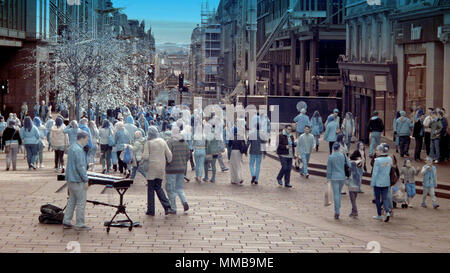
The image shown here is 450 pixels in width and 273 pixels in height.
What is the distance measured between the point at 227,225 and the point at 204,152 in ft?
25.7

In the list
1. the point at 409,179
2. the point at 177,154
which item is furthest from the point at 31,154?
the point at 409,179

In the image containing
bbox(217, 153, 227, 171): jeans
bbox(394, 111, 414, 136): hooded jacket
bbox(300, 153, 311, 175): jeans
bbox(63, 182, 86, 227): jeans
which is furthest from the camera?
bbox(394, 111, 414, 136): hooded jacket

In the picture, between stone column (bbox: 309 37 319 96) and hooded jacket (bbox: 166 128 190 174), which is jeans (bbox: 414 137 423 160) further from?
stone column (bbox: 309 37 319 96)

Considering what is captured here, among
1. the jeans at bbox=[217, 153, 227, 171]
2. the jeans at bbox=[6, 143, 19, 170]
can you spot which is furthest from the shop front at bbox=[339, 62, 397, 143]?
the jeans at bbox=[6, 143, 19, 170]

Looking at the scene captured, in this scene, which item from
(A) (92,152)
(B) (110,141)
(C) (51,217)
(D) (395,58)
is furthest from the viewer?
(D) (395,58)

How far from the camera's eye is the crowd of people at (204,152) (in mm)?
15477

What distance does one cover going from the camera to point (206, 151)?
2262cm

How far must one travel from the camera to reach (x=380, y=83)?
3672 centimetres

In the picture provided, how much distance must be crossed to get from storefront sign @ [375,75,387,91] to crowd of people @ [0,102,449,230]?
220 inches

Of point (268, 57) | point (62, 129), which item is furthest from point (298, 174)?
point (268, 57)

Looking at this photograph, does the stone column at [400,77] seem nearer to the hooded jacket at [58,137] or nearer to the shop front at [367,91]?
the shop front at [367,91]

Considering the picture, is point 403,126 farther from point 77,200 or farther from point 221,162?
point 77,200

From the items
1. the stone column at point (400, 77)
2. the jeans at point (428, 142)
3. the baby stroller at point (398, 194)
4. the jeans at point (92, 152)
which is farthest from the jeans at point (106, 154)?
the stone column at point (400, 77)

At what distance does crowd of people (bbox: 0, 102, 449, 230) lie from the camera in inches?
609
